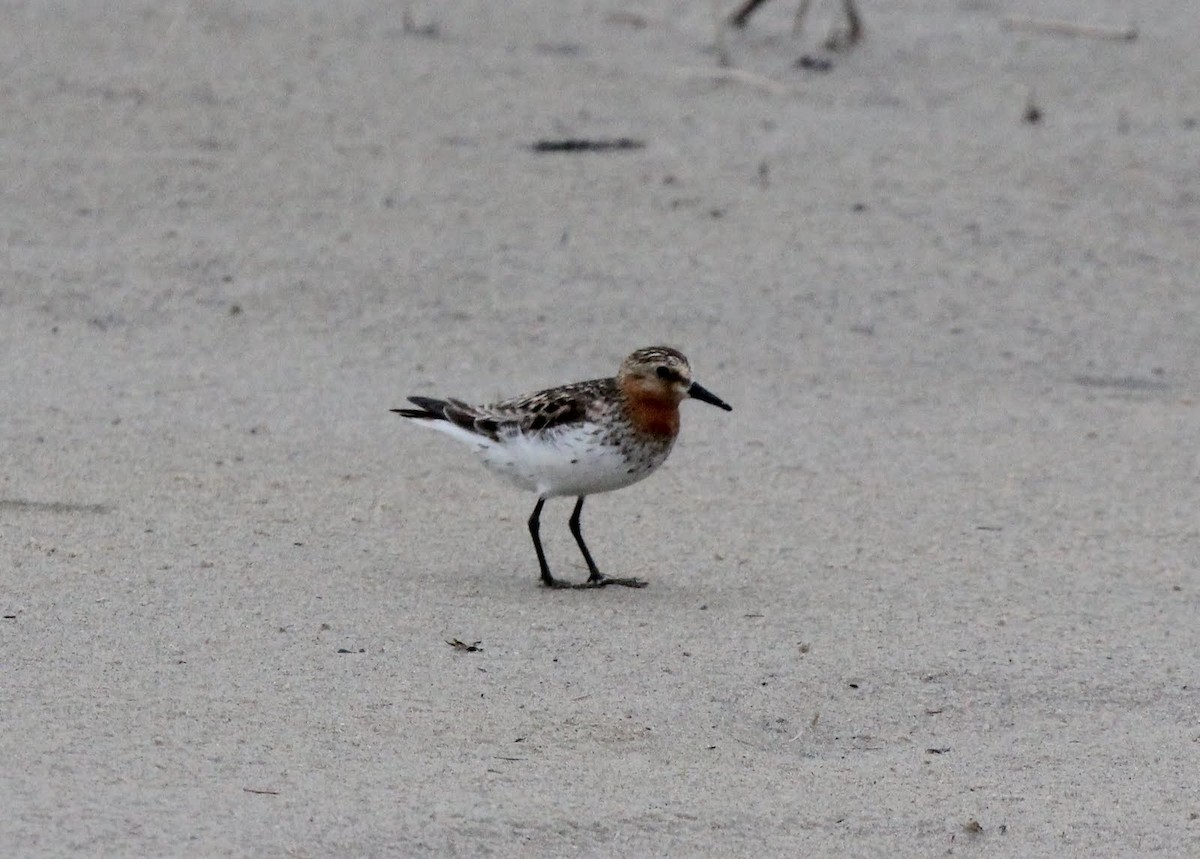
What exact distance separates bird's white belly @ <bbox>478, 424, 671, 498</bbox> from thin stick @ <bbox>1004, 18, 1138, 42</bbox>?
693 centimetres

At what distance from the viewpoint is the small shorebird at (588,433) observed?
6.64 metres

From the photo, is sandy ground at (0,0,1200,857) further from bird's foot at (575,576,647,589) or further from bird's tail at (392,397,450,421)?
bird's tail at (392,397,450,421)

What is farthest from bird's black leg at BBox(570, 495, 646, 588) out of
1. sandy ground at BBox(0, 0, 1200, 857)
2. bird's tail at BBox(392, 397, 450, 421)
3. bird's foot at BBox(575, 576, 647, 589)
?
bird's tail at BBox(392, 397, 450, 421)

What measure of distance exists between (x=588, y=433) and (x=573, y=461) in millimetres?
102

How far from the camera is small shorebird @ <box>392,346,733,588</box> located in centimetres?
664

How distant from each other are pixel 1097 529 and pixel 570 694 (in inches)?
105

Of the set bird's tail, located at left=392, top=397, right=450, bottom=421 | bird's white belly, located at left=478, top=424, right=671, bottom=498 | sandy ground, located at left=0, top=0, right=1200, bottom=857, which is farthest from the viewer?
bird's tail, located at left=392, top=397, right=450, bottom=421

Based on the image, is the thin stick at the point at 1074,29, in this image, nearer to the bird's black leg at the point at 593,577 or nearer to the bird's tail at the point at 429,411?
the bird's tail at the point at 429,411

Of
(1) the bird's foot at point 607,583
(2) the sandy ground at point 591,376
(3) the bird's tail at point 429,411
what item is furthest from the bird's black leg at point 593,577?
(3) the bird's tail at point 429,411

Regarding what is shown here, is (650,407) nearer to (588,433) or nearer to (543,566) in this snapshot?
(588,433)

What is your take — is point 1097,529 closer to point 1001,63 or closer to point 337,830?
point 337,830

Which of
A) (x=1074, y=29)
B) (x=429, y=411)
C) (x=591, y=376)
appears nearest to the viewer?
(x=429, y=411)

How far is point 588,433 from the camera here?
664 cm

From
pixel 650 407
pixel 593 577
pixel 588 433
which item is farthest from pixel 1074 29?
pixel 593 577
